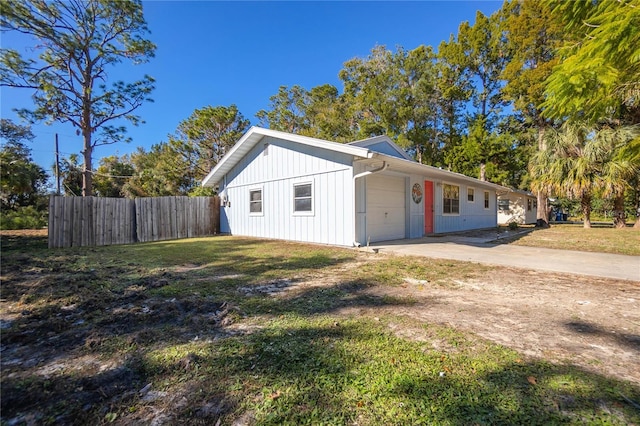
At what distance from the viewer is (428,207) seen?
11.0 m

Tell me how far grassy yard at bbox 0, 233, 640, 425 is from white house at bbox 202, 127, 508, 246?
4475mm

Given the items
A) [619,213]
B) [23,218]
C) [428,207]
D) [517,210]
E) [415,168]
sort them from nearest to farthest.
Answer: [415,168] < [428,207] < [619,213] < [23,218] < [517,210]

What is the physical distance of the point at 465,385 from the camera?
178 cm

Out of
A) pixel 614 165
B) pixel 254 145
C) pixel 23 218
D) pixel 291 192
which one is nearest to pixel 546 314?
pixel 291 192

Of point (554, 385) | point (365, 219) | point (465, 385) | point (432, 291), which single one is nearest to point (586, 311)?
point (432, 291)

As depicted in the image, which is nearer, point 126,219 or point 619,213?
point 126,219

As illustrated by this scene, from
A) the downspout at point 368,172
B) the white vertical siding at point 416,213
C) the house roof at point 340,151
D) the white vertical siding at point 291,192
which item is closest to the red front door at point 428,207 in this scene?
the white vertical siding at point 416,213

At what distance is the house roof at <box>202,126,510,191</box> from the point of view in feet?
24.2

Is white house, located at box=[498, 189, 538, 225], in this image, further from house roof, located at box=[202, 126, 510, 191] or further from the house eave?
the house eave

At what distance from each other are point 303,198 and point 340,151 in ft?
7.59

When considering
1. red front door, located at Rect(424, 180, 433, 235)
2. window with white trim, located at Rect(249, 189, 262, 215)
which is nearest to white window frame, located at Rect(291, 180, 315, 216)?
window with white trim, located at Rect(249, 189, 262, 215)

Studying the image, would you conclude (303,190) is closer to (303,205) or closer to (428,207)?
(303,205)

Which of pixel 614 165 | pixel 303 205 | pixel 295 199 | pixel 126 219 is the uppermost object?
pixel 614 165

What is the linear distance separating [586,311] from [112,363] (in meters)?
4.60
